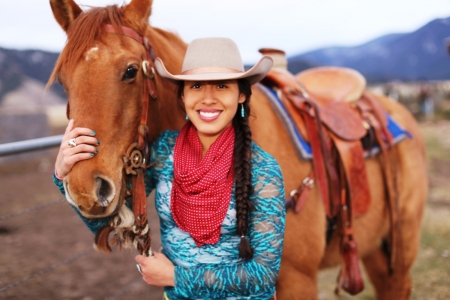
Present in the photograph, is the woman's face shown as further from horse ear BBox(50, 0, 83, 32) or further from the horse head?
horse ear BBox(50, 0, 83, 32)

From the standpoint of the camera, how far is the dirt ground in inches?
129

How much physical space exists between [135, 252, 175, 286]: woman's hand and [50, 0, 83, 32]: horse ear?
106 centimetres

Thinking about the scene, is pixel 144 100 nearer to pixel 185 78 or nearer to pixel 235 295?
pixel 185 78

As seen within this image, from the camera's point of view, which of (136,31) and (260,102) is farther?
(260,102)

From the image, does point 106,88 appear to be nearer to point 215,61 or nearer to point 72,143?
point 72,143

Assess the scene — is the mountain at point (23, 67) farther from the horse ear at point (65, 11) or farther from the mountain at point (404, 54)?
the mountain at point (404, 54)

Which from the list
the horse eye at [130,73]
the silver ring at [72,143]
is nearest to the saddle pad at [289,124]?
the horse eye at [130,73]

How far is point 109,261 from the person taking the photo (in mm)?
3957

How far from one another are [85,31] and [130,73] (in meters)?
0.23

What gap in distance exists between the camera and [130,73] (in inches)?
57.4

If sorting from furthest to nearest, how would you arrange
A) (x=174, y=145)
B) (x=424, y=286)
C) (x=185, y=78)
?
1. (x=424, y=286)
2. (x=174, y=145)
3. (x=185, y=78)

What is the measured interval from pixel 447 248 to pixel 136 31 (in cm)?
421

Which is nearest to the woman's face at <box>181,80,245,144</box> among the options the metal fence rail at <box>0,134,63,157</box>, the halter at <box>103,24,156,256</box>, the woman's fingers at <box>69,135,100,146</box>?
the halter at <box>103,24,156,256</box>

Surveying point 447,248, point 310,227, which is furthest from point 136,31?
point 447,248
